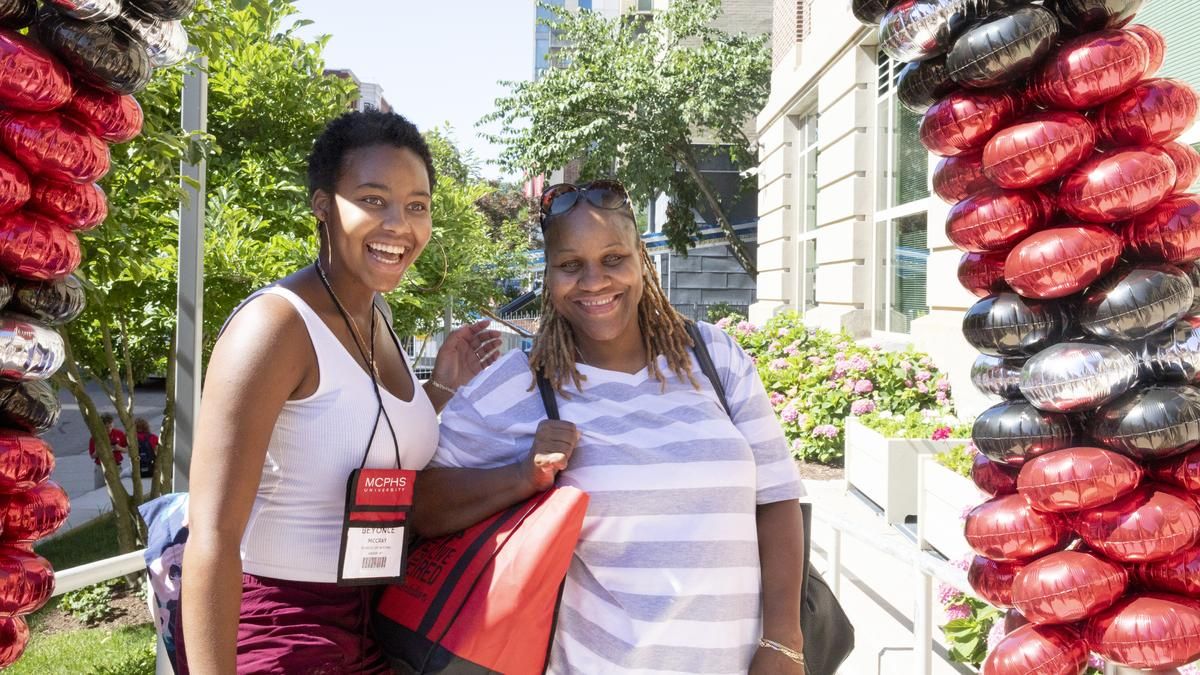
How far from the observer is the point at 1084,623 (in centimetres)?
247

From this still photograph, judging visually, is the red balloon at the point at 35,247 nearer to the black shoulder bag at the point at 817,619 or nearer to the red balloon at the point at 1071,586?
the black shoulder bag at the point at 817,619

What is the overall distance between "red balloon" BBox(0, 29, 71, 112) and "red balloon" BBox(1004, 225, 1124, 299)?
224 cm

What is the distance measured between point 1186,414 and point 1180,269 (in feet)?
1.13

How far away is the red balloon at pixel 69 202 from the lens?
2.33m

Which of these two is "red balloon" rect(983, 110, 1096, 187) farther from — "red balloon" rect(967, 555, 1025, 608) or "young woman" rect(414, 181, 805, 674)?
"red balloon" rect(967, 555, 1025, 608)

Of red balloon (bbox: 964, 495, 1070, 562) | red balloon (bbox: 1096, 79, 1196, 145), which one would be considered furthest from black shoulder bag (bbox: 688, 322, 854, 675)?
red balloon (bbox: 1096, 79, 1196, 145)

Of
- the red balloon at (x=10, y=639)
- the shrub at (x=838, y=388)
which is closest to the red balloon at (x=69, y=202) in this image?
the red balloon at (x=10, y=639)

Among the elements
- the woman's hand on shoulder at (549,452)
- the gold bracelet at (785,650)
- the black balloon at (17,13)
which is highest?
the black balloon at (17,13)

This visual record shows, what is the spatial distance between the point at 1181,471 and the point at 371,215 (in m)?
1.93

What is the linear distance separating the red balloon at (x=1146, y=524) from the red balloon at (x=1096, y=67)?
935 mm

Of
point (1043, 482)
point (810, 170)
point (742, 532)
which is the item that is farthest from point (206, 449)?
point (810, 170)

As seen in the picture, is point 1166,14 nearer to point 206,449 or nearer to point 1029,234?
point 1029,234

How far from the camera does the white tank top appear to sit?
1.99 m

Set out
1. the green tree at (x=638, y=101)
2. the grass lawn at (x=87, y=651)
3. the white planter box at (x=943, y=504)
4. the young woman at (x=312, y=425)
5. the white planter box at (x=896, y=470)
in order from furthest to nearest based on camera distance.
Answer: the green tree at (x=638, y=101) → the white planter box at (x=896, y=470) → the grass lawn at (x=87, y=651) → the white planter box at (x=943, y=504) → the young woman at (x=312, y=425)
